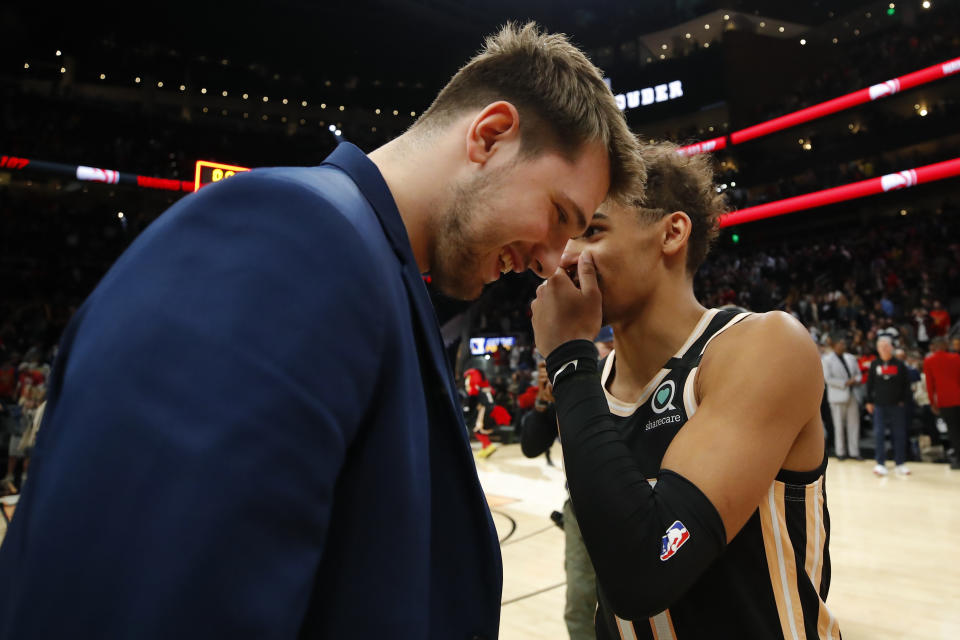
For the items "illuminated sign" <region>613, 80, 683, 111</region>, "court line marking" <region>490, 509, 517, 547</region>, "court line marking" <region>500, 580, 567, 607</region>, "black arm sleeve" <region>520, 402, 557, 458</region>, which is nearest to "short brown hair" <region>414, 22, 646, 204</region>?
"black arm sleeve" <region>520, 402, 557, 458</region>

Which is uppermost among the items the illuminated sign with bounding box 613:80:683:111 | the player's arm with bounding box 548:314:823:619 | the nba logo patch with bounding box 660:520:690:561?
the illuminated sign with bounding box 613:80:683:111

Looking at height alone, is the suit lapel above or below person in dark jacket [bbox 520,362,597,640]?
above

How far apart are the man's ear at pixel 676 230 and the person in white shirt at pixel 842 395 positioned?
8503 mm

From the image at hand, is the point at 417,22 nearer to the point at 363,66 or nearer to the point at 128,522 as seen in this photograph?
the point at 363,66

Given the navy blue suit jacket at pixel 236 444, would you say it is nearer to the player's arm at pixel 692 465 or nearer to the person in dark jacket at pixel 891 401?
the player's arm at pixel 692 465

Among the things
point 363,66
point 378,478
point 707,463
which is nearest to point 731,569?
point 707,463

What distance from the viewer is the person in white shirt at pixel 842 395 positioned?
8.98 m

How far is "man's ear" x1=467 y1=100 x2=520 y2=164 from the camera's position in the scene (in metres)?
0.89

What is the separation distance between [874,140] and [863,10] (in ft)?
29.2

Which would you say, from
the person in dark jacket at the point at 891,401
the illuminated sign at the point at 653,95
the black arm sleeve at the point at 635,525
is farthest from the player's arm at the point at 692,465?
the illuminated sign at the point at 653,95

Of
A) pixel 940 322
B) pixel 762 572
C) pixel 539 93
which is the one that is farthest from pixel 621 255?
pixel 940 322

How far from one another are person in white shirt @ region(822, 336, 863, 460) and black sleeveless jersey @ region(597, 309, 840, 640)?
28.3ft

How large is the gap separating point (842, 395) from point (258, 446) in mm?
10119

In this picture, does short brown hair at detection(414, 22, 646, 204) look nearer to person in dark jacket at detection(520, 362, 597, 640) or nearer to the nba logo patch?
the nba logo patch
